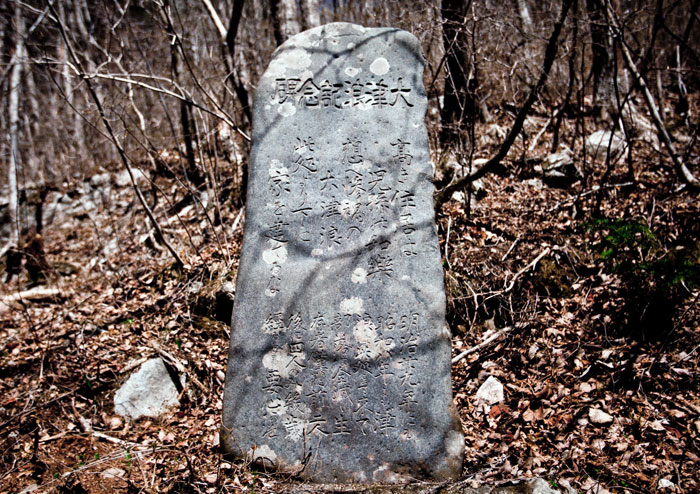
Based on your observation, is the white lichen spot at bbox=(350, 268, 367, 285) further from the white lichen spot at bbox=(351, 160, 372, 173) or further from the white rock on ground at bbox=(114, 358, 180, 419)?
the white rock on ground at bbox=(114, 358, 180, 419)

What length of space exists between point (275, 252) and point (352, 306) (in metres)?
0.65

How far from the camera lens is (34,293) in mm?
5719

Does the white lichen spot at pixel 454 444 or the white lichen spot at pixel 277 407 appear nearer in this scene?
the white lichen spot at pixel 454 444

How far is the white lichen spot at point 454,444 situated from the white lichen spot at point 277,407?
105 cm

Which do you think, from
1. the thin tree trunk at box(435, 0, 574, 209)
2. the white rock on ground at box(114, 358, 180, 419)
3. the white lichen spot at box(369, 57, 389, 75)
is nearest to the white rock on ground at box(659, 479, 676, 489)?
the thin tree trunk at box(435, 0, 574, 209)

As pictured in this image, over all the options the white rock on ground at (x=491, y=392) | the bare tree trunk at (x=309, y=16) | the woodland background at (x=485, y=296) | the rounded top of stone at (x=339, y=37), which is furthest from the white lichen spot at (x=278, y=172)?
the bare tree trunk at (x=309, y=16)

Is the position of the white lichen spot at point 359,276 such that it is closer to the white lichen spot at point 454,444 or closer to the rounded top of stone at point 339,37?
the white lichen spot at point 454,444

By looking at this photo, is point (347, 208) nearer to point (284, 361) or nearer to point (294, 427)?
point (284, 361)

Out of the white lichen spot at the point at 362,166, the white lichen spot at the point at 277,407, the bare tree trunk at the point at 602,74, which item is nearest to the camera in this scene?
the white lichen spot at the point at 277,407

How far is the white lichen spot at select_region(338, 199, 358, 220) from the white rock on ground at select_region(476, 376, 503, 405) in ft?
5.88

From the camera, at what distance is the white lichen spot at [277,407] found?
9.45 feet

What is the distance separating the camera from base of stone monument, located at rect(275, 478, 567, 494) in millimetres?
2519

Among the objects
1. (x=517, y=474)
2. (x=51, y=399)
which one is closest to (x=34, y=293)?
(x=51, y=399)

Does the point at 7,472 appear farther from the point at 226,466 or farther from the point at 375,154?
the point at 375,154
